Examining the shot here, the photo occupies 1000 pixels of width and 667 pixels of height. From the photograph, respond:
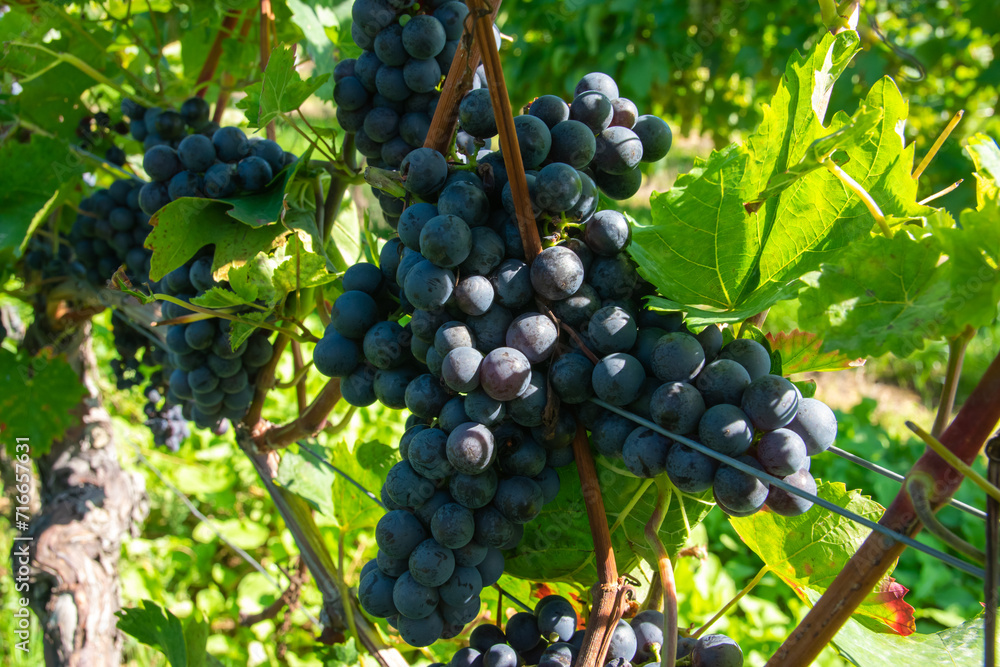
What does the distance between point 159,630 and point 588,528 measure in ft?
2.04

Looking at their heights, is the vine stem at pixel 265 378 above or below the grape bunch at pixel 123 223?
below

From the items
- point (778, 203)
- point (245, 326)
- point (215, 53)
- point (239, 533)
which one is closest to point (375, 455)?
point (245, 326)

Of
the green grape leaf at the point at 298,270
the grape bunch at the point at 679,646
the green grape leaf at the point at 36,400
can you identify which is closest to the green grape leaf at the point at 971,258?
the grape bunch at the point at 679,646

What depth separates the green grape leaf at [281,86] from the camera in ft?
2.38

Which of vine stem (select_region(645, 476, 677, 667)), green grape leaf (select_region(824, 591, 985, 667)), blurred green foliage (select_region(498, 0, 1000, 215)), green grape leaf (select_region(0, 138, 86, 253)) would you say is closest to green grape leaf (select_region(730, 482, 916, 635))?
green grape leaf (select_region(824, 591, 985, 667))

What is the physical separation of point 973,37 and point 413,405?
3958 mm

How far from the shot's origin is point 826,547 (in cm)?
61

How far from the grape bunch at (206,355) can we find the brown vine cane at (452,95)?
0.38 metres

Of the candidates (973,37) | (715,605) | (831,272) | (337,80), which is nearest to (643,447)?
(831,272)

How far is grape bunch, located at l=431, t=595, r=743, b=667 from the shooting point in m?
0.58

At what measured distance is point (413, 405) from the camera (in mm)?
572

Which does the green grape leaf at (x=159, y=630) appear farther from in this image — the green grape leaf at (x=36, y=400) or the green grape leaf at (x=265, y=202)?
the green grape leaf at (x=36, y=400)

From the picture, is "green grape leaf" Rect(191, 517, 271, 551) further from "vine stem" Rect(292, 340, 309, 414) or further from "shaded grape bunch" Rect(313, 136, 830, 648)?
"shaded grape bunch" Rect(313, 136, 830, 648)

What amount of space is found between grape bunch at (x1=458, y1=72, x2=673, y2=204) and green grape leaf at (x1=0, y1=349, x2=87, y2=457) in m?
1.25
